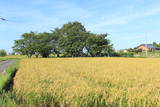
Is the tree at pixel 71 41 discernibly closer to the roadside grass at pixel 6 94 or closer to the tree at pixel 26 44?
the tree at pixel 26 44

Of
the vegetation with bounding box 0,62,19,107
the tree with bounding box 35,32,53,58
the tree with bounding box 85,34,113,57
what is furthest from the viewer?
the tree with bounding box 35,32,53,58

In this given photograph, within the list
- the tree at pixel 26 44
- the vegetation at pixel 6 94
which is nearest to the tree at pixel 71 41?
the tree at pixel 26 44

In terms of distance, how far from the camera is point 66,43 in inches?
2441

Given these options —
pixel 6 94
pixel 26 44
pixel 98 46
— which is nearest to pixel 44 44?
pixel 26 44

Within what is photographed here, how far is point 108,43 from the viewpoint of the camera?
206 feet

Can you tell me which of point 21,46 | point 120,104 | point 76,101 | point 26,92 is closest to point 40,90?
point 26,92

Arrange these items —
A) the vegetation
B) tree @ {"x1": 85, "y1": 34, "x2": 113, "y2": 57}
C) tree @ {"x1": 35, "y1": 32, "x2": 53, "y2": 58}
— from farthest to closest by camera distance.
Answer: tree @ {"x1": 35, "y1": 32, "x2": 53, "y2": 58}, tree @ {"x1": 85, "y1": 34, "x2": 113, "y2": 57}, the vegetation

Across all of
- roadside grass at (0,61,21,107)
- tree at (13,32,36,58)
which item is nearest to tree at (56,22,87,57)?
tree at (13,32,36,58)

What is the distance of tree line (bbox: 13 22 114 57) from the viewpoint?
2420 inches

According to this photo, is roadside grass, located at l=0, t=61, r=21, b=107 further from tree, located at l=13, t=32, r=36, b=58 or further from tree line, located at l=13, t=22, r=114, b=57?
tree, located at l=13, t=32, r=36, b=58

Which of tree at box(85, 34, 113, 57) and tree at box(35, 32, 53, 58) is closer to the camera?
tree at box(85, 34, 113, 57)

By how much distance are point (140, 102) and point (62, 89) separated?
2.41 m

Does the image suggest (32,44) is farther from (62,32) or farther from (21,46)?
(62,32)

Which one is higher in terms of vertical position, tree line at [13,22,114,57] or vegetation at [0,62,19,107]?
tree line at [13,22,114,57]
